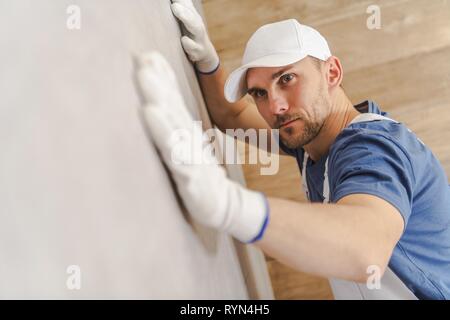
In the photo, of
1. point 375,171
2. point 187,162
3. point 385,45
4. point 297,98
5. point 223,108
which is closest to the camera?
point 187,162

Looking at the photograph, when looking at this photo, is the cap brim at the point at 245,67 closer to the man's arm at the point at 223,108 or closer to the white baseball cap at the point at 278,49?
the white baseball cap at the point at 278,49

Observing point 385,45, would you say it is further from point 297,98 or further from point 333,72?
point 297,98

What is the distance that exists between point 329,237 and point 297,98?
45cm

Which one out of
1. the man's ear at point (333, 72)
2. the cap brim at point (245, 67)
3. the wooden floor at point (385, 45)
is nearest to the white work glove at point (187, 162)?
the cap brim at point (245, 67)

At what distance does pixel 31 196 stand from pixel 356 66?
4.20ft

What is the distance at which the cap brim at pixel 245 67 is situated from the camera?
93cm

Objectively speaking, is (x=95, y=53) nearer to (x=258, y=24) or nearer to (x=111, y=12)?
(x=111, y=12)

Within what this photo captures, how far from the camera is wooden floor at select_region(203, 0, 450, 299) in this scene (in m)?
1.40

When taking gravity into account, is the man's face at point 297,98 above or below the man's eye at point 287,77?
below

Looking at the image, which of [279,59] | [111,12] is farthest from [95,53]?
[279,59]

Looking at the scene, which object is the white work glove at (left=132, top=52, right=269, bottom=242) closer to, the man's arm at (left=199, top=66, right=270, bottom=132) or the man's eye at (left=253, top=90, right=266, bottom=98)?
the man's eye at (left=253, top=90, right=266, bottom=98)

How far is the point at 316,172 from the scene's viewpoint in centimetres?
107

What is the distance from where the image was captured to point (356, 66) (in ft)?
4.75

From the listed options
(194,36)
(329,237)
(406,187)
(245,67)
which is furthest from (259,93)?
(329,237)
